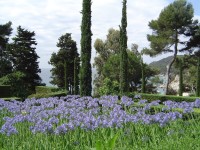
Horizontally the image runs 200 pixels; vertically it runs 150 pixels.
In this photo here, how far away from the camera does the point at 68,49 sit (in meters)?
43.2

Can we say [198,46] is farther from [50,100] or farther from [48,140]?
[48,140]

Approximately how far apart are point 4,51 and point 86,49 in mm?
20517

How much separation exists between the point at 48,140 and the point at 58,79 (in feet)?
115

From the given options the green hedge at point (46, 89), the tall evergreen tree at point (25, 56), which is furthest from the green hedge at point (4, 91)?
the tall evergreen tree at point (25, 56)

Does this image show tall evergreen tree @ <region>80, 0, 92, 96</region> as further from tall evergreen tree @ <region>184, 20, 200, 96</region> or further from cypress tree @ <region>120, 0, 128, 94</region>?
tall evergreen tree @ <region>184, 20, 200, 96</region>

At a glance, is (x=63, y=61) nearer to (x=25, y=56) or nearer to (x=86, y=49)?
(x=25, y=56)

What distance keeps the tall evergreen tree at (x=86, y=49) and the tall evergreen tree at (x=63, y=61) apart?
17.6 metres

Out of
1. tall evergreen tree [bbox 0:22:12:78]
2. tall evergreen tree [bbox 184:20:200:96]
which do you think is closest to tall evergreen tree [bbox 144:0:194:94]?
tall evergreen tree [bbox 184:20:200:96]

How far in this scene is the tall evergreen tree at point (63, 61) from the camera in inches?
1635

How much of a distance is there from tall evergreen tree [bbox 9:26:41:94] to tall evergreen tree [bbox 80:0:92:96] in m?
15.8

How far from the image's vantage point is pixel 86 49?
23.6 m

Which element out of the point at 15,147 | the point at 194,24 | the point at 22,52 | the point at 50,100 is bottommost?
the point at 15,147

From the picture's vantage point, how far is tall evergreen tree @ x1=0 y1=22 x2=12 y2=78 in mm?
39250

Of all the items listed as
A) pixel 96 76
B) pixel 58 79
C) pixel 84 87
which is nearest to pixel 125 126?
pixel 84 87
